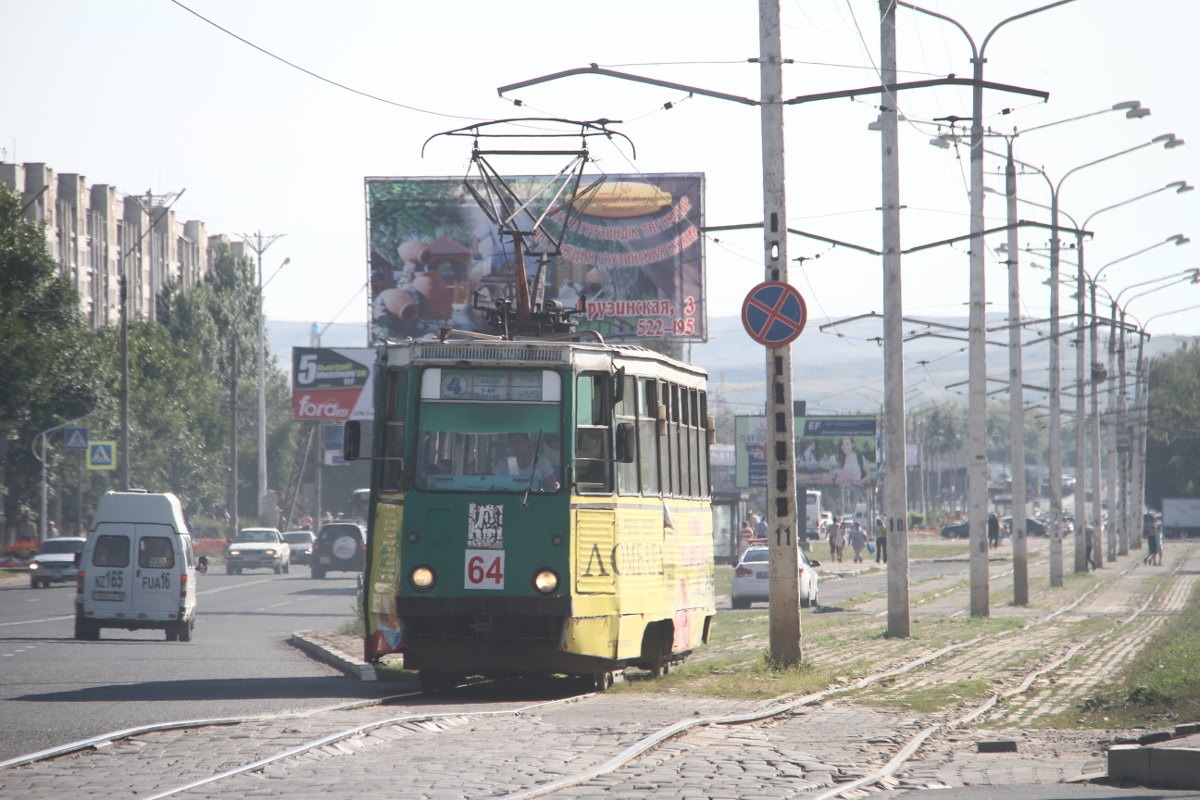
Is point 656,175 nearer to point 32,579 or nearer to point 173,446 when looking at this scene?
point 32,579

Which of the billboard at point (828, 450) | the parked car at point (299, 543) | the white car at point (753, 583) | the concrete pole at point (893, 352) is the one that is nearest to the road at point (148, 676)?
the concrete pole at point (893, 352)

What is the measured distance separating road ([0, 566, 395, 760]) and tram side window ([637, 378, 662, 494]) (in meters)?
3.19

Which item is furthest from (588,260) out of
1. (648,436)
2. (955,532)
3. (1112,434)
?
(955,532)

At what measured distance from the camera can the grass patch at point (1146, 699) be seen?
41.3 ft

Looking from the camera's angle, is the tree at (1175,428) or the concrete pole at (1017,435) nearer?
the concrete pole at (1017,435)

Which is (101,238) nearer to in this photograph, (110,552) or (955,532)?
(955,532)

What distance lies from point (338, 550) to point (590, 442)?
135 ft

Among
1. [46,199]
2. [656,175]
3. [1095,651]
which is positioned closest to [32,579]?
[656,175]

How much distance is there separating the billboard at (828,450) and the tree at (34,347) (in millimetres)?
30613

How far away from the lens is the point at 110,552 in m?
25.2

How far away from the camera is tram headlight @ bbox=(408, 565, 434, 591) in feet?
45.4

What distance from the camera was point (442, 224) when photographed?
45.4 meters

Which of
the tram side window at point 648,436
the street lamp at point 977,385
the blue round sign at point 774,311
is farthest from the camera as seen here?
the street lamp at point 977,385

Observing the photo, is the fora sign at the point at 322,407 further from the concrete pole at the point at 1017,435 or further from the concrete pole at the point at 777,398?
the concrete pole at the point at 777,398
